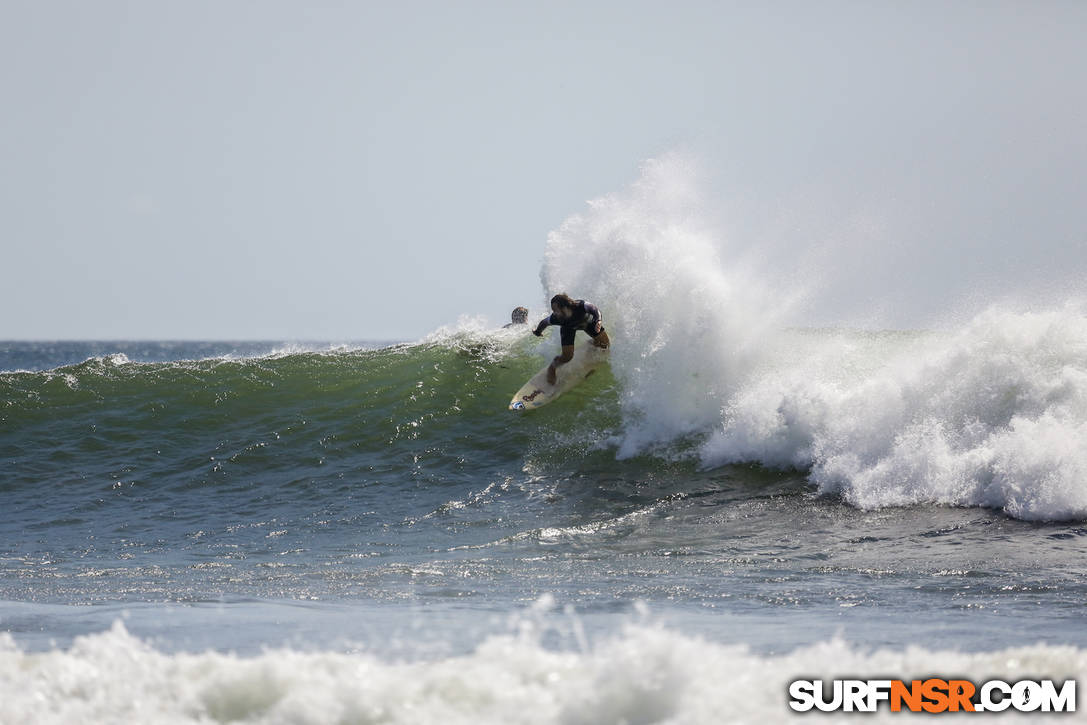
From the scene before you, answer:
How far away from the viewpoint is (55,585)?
769 centimetres

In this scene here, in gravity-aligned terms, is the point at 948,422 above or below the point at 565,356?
below

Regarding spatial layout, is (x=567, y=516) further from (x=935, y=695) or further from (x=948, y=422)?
(x=935, y=695)

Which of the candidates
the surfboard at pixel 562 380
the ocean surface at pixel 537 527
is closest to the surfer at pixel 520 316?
the ocean surface at pixel 537 527

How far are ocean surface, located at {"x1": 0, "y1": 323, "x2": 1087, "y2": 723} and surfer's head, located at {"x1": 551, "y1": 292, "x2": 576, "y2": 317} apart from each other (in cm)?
100

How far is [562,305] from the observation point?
13570mm

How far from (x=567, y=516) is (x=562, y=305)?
3.93 metres

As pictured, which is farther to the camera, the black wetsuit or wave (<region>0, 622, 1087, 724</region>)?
the black wetsuit

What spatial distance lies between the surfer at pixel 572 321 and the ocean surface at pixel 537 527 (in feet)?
1.51

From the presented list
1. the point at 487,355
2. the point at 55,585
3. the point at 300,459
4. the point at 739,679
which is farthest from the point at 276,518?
the point at 739,679

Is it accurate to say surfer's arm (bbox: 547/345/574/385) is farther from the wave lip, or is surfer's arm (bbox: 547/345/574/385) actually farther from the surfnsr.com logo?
the surfnsr.com logo

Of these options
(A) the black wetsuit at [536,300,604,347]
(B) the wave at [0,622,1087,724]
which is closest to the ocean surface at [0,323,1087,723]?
(B) the wave at [0,622,1087,724]

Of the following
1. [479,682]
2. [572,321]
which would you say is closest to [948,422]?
[572,321]

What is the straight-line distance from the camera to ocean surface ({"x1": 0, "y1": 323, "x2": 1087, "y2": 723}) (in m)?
4.14

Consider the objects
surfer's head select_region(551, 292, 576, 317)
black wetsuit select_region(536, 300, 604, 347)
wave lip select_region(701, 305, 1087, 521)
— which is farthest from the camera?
black wetsuit select_region(536, 300, 604, 347)
